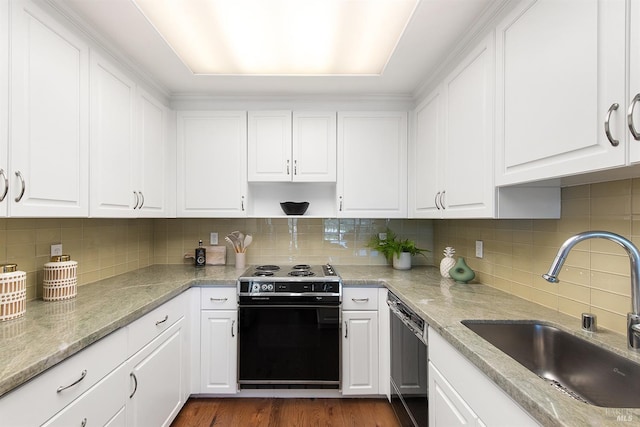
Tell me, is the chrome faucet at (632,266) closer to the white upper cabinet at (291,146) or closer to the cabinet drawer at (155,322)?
the cabinet drawer at (155,322)

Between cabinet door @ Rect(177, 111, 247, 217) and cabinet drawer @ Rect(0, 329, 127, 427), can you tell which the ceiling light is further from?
cabinet drawer @ Rect(0, 329, 127, 427)

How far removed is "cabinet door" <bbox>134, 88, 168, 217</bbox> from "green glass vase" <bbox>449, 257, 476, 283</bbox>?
7.15 ft

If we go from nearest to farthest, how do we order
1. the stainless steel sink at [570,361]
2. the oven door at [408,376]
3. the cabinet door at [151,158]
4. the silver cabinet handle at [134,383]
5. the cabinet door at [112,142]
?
the stainless steel sink at [570,361], the silver cabinet handle at [134,383], the oven door at [408,376], the cabinet door at [112,142], the cabinet door at [151,158]

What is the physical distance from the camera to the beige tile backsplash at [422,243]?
1.30 meters

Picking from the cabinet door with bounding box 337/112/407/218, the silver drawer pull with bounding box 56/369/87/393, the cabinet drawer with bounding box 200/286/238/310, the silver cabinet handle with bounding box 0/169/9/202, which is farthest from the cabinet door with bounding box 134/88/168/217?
the cabinet door with bounding box 337/112/407/218

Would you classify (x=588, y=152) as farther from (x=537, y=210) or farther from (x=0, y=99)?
(x=0, y=99)

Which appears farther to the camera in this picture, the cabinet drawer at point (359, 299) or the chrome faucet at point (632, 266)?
the cabinet drawer at point (359, 299)

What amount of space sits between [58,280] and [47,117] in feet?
2.71

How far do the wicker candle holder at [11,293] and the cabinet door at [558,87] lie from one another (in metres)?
2.15

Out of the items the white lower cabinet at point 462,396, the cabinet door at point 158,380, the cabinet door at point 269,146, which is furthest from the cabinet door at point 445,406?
the cabinet door at point 269,146

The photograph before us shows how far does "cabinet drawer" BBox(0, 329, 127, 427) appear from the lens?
3.12 ft

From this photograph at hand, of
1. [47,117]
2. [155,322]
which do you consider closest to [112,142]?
[47,117]

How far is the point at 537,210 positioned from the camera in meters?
1.56

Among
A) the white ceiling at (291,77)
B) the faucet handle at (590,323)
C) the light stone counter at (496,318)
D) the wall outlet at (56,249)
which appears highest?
the white ceiling at (291,77)
